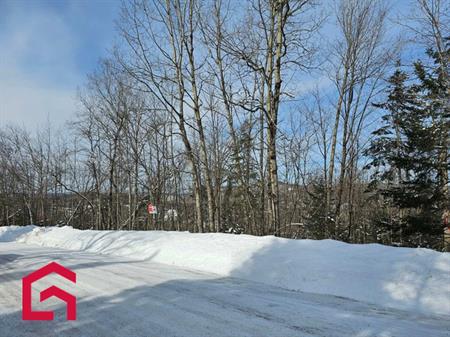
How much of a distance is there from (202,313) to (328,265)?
10.2 ft

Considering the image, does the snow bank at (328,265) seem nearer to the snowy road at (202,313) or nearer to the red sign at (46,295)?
the snowy road at (202,313)

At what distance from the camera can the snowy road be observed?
398 cm

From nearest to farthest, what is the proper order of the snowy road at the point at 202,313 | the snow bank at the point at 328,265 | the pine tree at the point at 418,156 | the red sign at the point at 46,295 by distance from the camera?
the snowy road at the point at 202,313, the red sign at the point at 46,295, the snow bank at the point at 328,265, the pine tree at the point at 418,156

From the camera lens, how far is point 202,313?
15.2 ft

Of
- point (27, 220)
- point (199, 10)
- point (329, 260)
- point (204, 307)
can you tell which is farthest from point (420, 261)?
point (27, 220)

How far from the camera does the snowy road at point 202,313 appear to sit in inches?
157

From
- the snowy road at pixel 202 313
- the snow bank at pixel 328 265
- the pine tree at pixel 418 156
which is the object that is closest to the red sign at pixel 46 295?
the snowy road at pixel 202 313

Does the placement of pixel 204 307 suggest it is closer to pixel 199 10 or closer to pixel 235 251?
pixel 235 251

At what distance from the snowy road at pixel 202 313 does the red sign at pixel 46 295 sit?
100mm

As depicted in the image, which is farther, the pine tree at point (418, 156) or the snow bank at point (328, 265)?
the pine tree at point (418, 156)

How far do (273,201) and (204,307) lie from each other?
25.5ft

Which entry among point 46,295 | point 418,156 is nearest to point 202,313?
point 46,295

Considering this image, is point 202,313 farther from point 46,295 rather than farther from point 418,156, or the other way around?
point 418,156

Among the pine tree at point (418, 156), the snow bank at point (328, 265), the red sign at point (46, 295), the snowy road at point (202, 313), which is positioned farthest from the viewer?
the pine tree at point (418, 156)
